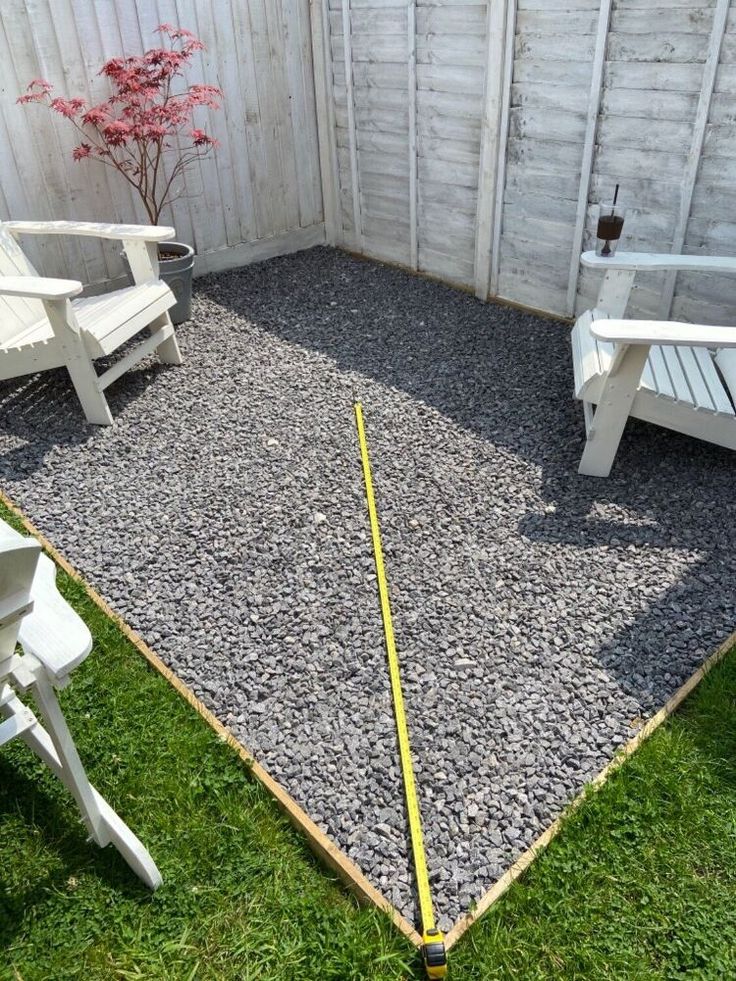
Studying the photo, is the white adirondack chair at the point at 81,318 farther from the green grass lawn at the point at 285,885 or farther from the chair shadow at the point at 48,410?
the green grass lawn at the point at 285,885

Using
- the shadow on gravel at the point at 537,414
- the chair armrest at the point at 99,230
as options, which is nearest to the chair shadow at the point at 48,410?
the chair armrest at the point at 99,230

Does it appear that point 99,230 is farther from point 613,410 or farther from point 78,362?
point 613,410

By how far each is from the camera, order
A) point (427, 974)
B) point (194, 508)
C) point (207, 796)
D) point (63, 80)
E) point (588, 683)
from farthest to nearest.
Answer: point (63, 80), point (194, 508), point (588, 683), point (207, 796), point (427, 974)

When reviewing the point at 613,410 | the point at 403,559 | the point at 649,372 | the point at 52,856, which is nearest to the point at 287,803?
the point at 52,856

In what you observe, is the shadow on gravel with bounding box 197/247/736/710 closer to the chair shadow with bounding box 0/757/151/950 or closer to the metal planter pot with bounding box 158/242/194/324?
the metal planter pot with bounding box 158/242/194/324

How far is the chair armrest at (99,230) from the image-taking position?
3.40 meters

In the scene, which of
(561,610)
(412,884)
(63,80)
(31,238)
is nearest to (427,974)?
(412,884)

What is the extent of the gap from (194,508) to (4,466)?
2.99 ft

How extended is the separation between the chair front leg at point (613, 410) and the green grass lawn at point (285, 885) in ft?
3.76

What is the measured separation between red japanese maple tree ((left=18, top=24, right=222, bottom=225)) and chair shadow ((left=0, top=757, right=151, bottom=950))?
3.33 meters

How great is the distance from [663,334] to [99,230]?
8.69 ft

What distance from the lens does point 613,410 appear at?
2.65 metres

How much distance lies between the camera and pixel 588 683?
78.2 inches

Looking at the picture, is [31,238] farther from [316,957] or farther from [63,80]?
[316,957]
